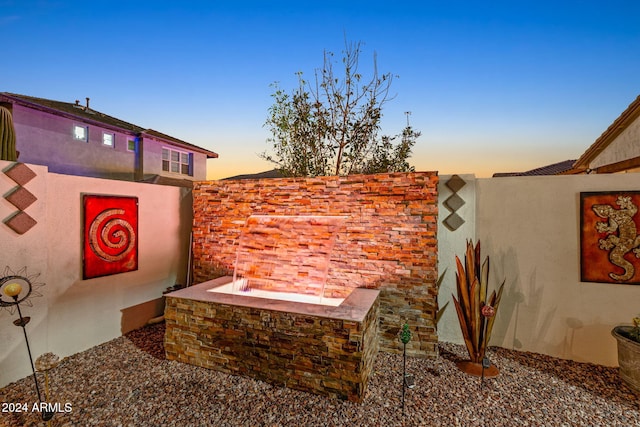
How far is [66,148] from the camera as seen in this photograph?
36.3 ft

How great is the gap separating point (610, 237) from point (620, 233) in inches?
4.4

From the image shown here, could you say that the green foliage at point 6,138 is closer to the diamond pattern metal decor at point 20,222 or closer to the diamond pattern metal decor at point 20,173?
the diamond pattern metal decor at point 20,173

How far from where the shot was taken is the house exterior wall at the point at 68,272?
3.66m

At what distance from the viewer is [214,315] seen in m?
3.88

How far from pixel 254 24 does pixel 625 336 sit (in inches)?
341

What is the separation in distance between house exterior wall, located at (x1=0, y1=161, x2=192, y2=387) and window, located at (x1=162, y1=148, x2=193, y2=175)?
993cm

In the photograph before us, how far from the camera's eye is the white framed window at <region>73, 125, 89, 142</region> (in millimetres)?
11375

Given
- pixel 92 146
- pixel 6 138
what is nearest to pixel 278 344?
pixel 6 138

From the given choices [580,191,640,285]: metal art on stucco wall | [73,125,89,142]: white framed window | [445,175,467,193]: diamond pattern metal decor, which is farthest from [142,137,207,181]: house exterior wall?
[580,191,640,285]: metal art on stucco wall

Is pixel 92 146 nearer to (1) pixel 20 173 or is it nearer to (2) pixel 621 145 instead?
(1) pixel 20 173

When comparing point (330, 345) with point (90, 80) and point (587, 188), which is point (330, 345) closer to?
point (587, 188)

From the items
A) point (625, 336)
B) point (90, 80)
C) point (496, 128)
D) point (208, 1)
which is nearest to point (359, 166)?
point (496, 128)

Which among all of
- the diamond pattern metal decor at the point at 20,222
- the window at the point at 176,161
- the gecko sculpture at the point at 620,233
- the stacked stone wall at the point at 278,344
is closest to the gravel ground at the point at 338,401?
the stacked stone wall at the point at 278,344

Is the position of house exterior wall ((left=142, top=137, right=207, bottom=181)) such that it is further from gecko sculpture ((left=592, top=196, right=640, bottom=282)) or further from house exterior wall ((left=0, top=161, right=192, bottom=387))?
gecko sculpture ((left=592, top=196, right=640, bottom=282))
